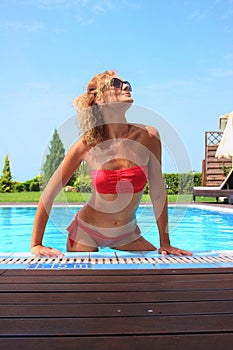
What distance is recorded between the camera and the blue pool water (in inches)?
175

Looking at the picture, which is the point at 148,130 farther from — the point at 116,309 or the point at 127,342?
the point at 127,342

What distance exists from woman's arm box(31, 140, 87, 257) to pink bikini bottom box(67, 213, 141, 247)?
0.38 metres

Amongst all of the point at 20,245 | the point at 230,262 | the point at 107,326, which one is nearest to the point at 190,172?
the point at 230,262

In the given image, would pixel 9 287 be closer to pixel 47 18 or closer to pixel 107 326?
pixel 107 326

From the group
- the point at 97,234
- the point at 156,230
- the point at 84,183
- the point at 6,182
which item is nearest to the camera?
the point at 97,234

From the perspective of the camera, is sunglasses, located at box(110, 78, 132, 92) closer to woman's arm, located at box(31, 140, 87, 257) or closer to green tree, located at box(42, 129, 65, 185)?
woman's arm, located at box(31, 140, 87, 257)

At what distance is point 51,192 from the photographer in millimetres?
3076

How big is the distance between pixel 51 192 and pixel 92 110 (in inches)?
26.2

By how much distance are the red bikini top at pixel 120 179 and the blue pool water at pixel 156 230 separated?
0.66 m


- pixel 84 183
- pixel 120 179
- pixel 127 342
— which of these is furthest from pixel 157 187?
pixel 127 342

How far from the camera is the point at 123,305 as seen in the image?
1.73 metres

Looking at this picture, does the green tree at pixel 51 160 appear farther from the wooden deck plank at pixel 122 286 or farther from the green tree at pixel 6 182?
the green tree at pixel 6 182

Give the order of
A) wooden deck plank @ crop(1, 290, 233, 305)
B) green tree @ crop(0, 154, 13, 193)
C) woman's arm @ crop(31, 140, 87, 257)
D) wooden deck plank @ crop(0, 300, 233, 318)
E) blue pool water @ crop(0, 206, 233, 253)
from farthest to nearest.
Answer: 1. green tree @ crop(0, 154, 13, 193)
2. blue pool water @ crop(0, 206, 233, 253)
3. woman's arm @ crop(31, 140, 87, 257)
4. wooden deck plank @ crop(1, 290, 233, 305)
5. wooden deck plank @ crop(0, 300, 233, 318)

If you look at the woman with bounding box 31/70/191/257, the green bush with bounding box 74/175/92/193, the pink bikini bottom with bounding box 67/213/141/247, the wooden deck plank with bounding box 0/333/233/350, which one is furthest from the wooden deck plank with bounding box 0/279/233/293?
the green bush with bounding box 74/175/92/193
